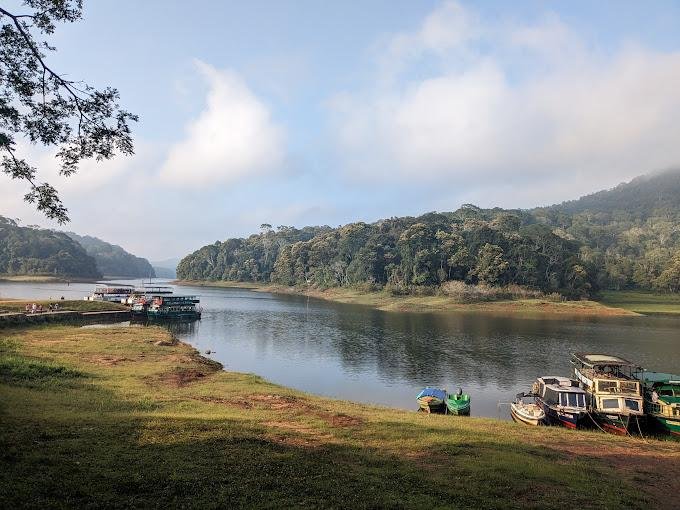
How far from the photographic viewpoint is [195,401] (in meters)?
27.0

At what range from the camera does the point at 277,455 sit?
16453 millimetres

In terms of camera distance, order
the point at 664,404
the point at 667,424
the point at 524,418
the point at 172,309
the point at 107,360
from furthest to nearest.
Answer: the point at 172,309 < the point at 107,360 < the point at 524,418 < the point at 664,404 < the point at 667,424

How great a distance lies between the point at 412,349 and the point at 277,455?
47.8 meters

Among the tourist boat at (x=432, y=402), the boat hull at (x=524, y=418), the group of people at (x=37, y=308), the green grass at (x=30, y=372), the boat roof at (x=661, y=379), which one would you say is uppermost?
the group of people at (x=37, y=308)

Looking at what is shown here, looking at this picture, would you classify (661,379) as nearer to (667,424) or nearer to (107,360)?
(667,424)

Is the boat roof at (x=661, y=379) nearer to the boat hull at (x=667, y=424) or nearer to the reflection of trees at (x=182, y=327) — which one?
the boat hull at (x=667, y=424)

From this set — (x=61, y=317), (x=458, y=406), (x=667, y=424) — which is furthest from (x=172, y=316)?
(x=667, y=424)

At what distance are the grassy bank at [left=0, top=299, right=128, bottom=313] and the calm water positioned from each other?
13468 millimetres

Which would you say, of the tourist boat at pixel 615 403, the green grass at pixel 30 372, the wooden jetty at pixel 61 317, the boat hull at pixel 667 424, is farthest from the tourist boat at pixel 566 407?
the wooden jetty at pixel 61 317

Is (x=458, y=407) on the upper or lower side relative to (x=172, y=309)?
lower

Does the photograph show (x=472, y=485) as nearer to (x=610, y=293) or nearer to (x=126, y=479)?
(x=126, y=479)

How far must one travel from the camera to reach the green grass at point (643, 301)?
437 ft

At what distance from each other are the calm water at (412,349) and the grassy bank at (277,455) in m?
14.0

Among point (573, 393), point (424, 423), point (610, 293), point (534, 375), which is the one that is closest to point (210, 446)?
point (424, 423)
